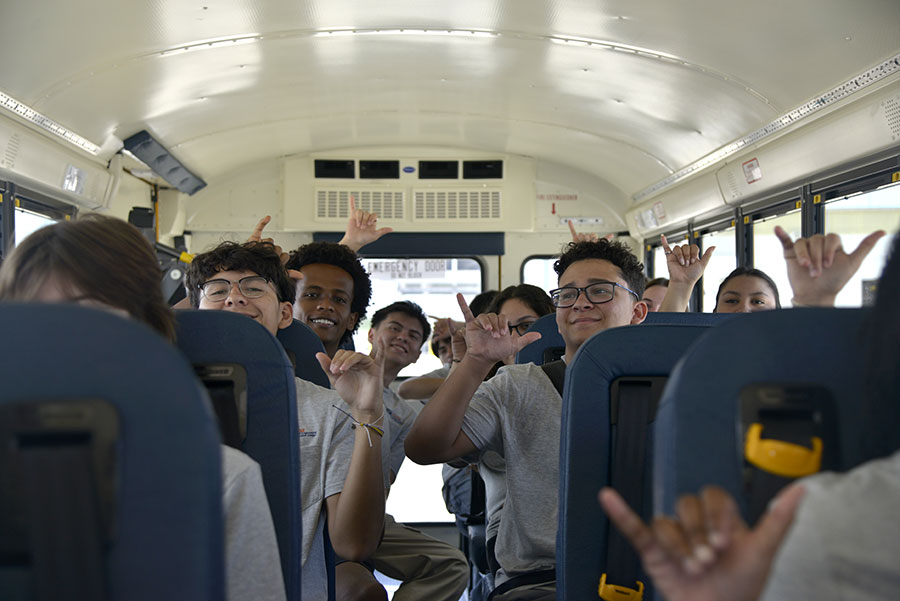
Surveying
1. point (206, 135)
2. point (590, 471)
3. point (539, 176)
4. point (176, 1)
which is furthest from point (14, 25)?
point (539, 176)

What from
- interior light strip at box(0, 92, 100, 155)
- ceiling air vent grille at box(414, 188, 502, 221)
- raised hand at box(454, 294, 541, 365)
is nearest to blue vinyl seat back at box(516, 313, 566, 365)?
raised hand at box(454, 294, 541, 365)

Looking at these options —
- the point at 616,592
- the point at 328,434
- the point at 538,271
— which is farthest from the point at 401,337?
the point at 538,271

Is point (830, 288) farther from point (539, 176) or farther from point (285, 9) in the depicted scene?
point (539, 176)

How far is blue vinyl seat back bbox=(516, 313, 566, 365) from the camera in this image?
3602 millimetres

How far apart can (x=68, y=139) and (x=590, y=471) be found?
4815 millimetres

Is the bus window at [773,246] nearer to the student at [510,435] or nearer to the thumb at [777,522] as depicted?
the student at [510,435]

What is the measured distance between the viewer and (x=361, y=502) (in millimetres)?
2238

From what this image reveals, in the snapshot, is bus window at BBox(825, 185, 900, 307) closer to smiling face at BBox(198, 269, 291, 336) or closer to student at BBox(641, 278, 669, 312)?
student at BBox(641, 278, 669, 312)

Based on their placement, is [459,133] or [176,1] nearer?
[176,1]

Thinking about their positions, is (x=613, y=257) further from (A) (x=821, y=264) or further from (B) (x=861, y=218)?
(B) (x=861, y=218)

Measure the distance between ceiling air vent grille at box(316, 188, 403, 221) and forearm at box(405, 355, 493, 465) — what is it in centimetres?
578

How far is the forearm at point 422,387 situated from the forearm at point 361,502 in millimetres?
2734

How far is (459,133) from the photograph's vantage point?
7.61 metres

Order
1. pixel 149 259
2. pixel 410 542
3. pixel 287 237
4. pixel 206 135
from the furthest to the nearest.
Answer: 1. pixel 287 237
2. pixel 206 135
3. pixel 410 542
4. pixel 149 259
